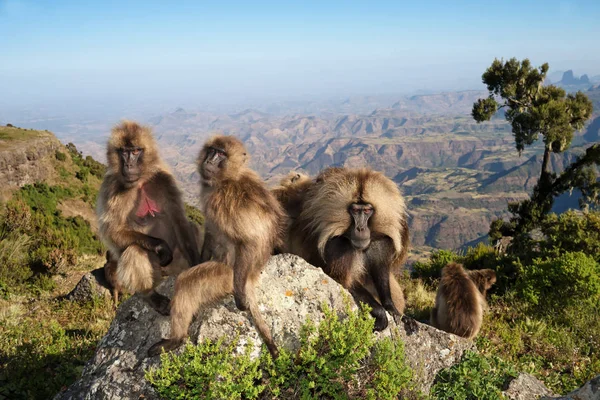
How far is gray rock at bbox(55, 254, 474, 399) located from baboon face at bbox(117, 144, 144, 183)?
57.7 inches

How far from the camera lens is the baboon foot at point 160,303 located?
5258mm

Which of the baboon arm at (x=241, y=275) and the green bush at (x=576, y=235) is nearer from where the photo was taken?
the baboon arm at (x=241, y=275)

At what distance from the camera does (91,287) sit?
31.5 ft

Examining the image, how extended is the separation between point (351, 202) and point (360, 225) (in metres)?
0.32

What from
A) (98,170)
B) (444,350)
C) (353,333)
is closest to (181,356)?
(353,333)

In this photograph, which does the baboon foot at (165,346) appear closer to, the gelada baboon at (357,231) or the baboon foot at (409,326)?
the gelada baboon at (357,231)

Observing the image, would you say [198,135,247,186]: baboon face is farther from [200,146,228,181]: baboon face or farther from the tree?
the tree

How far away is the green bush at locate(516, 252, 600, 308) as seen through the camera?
9.88 m

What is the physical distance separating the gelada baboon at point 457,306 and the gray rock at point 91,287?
6959 millimetres

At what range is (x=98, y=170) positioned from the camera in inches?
1754

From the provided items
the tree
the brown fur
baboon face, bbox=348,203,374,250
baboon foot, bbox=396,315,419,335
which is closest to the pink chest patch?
the brown fur

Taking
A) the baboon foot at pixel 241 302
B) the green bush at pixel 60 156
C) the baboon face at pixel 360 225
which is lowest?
the green bush at pixel 60 156

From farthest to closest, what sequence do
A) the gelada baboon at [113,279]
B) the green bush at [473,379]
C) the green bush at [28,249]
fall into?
the green bush at [28,249] → the gelada baboon at [113,279] → the green bush at [473,379]

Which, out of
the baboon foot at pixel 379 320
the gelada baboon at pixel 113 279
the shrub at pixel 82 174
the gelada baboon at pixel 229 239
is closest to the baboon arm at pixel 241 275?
the gelada baboon at pixel 229 239
